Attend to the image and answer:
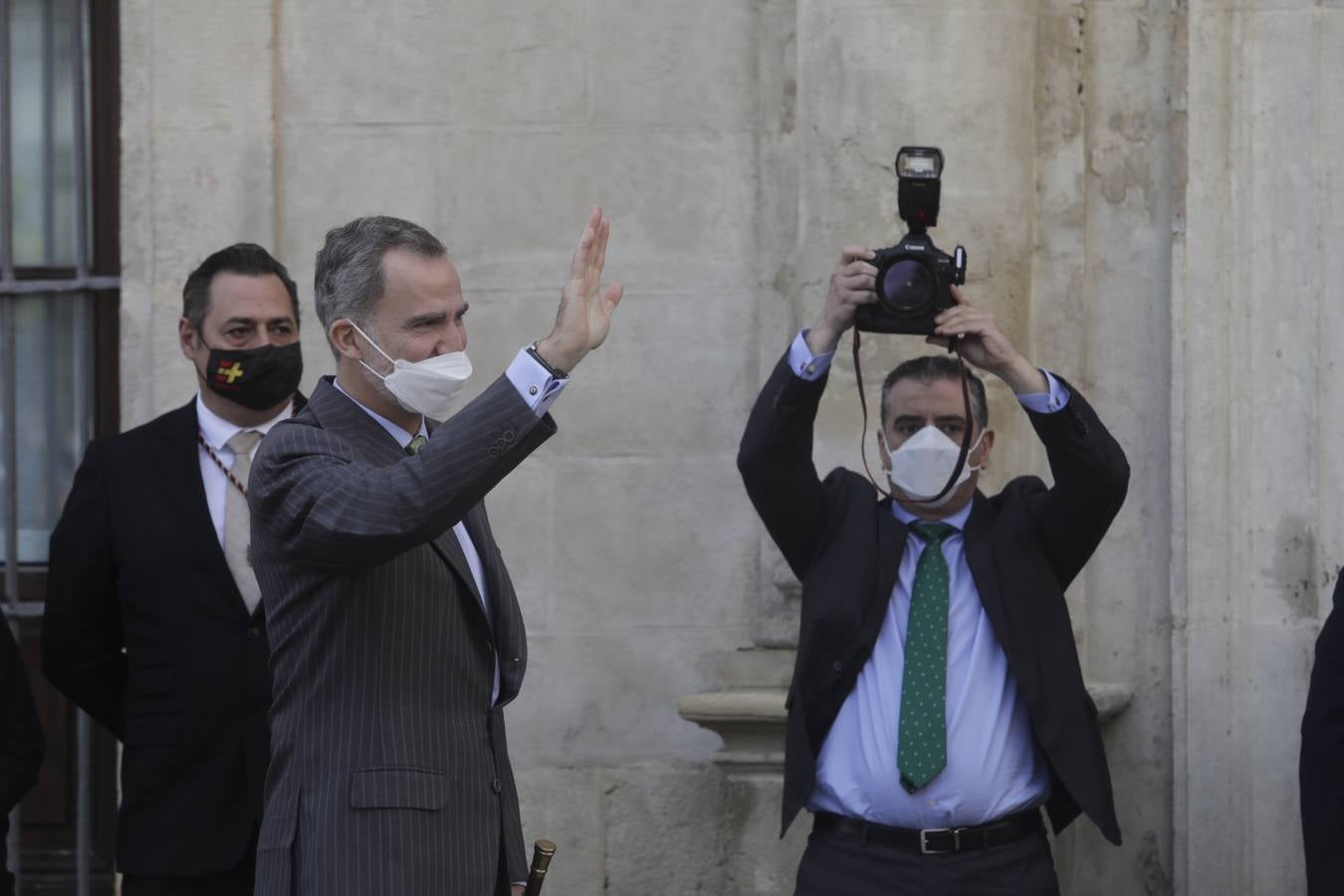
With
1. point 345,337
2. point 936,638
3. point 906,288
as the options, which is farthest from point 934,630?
point 345,337

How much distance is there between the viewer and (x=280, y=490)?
112 inches

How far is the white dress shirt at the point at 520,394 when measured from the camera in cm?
278

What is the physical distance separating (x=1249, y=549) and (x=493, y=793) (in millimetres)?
2292

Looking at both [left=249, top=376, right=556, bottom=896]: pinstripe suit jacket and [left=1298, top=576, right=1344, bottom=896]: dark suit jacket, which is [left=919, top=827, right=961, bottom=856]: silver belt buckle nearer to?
[left=1298, top=576, right=1344, bottom=896]: dark suit jacket

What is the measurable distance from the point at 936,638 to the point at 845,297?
67cm

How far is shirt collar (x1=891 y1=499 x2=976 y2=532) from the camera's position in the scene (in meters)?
3.96

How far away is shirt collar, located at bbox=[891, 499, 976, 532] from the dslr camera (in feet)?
1.27

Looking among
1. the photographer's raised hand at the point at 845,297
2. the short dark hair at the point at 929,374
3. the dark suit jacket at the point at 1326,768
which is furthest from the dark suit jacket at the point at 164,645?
the dark suit jacket at the point at 1326,768

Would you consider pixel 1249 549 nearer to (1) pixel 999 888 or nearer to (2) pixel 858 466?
(2) pixel 858 466

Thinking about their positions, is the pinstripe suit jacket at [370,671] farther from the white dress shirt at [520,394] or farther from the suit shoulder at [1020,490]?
the suit shoulder at [1020,490]

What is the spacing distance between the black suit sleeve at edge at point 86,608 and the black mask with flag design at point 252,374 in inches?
12.3

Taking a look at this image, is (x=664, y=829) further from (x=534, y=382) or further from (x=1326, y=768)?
(x=534, y=382)

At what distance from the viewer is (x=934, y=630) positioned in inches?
149

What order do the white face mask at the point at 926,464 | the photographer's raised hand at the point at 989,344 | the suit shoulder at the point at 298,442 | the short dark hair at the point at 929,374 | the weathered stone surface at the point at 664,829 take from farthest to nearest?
the weathered stone surface at the point at 664,829
the short dark hair at the point at 929,374
the white face mask at the point at 926,464
the photographer's raised hand at the point at 989,344
the suit shoulder at the point at 298,442
